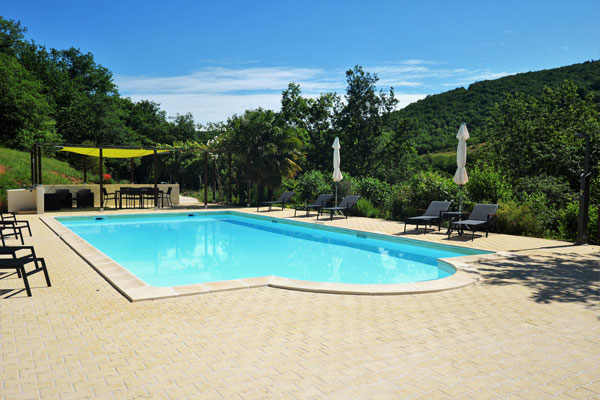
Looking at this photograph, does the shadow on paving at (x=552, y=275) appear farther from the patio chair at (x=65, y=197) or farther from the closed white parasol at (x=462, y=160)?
the patio chair at (x=65, y=197)

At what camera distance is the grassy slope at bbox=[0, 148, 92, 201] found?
19.2 metres

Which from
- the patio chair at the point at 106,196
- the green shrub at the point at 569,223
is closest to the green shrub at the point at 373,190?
the green shrub at the point at 569,223

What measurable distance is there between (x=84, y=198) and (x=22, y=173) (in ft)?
18.3

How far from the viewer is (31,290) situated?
508 cm

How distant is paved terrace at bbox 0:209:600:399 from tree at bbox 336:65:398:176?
81.7ft

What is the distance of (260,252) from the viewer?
30.7 feet

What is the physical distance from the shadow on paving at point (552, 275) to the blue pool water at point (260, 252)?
770 millimetres

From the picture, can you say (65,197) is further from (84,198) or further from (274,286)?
(274,286)

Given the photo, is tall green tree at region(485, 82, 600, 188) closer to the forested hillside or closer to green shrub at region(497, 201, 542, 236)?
the forested hillside

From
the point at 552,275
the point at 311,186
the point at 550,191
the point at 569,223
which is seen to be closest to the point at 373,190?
the point at 311,186

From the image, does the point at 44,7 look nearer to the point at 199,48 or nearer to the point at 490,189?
the point at 199,48

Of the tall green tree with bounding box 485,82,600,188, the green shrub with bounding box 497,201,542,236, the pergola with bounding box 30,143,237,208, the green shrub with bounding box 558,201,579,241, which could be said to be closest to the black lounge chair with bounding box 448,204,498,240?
the green shrub with bounding box 497,201,542,236

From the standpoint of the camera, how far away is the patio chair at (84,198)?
17562mm

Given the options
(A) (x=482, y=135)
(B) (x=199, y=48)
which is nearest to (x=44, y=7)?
(B) (x=199, y=48)
